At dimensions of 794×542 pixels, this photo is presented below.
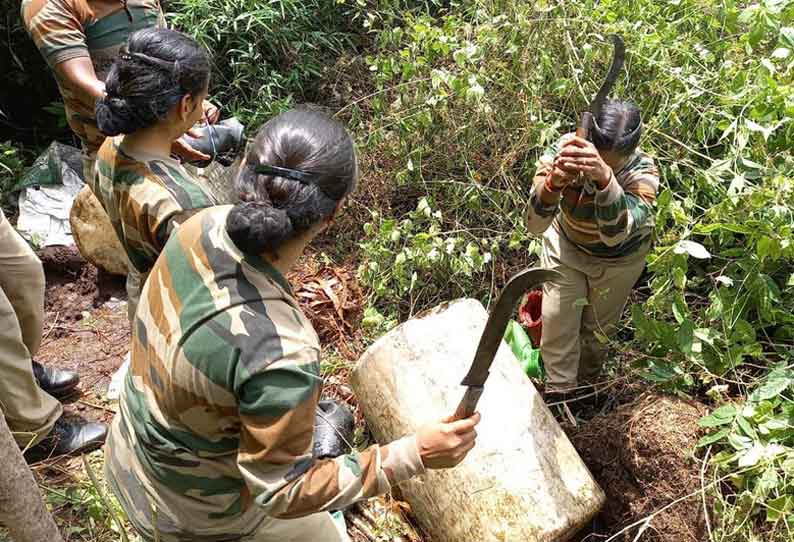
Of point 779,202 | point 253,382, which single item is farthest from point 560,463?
point 253,382

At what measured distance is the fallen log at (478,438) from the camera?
2268 millimetres

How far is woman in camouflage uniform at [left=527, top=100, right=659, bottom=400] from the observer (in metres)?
2.48

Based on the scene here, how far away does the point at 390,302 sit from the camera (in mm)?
3562

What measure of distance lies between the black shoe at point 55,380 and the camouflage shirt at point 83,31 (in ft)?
3.35

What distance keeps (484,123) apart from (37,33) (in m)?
2.13

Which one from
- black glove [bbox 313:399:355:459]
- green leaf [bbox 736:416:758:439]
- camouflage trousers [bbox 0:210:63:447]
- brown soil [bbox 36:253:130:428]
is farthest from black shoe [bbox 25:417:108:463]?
green leaf [bbox 736:416:758:439]

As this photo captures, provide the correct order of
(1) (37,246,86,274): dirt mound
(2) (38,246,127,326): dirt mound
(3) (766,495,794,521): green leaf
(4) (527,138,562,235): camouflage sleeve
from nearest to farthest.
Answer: (3) (766,495,794,521): green leaf → (4) (527,138,562,235): camouflage sleeve → (2) (38,246,127,326): dirt mound → (1) (37,246,86,274): dirt mound

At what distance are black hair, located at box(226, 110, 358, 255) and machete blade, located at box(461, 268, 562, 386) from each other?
1.59 feet

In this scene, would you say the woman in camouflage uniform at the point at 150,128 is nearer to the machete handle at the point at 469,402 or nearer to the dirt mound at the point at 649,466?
the machete handle at the point at 469,402

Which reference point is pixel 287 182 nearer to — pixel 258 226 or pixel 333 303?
pixel 258 226

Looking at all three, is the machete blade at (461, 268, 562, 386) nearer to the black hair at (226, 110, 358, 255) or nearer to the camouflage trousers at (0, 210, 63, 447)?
the black hair at (226, 110, 358, 255)

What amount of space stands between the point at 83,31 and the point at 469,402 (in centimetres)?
232

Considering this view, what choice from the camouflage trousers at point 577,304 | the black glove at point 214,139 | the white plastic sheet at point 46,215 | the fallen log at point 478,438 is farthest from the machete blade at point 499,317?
the white plastic sheet at point 46,215

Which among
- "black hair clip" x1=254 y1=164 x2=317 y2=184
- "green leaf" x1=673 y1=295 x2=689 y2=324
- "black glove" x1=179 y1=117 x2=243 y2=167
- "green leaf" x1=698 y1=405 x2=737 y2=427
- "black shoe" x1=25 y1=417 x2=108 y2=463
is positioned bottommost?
"black shoe" x1=25 y1=417 x2=108 y2=463
